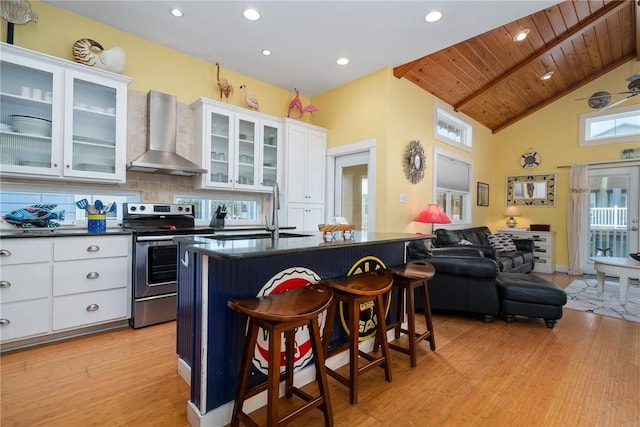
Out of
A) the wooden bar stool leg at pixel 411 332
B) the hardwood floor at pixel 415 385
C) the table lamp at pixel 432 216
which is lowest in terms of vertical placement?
the hardwood floor at pixel 415 385

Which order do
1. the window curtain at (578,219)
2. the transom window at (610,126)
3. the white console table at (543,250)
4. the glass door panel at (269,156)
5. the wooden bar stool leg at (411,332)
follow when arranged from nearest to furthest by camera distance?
the wooden bar stool leg at (411,332), the glass door panel at (269,156), the transom window at (610,126), the window curtain at (578,219), the white console table at (543,250)

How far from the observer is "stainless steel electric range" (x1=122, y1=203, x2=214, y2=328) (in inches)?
108

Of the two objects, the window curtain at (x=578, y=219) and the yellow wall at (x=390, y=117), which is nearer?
the yellow wall at (x=390, y=117)

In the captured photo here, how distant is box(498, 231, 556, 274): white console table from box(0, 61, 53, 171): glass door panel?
760cm

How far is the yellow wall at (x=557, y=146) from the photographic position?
18.0 feet

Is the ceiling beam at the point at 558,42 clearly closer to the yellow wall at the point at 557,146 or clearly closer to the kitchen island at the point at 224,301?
the yellow wall at the point at 557,146

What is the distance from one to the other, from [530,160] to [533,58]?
2.57 m

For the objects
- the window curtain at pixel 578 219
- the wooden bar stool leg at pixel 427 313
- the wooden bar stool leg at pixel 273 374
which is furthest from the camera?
the window curtain at pixel 578 219

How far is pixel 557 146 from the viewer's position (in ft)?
19.8

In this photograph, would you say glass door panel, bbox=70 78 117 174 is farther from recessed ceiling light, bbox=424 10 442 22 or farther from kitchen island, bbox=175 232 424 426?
recessed ceiling light, bbox=424 10 442 22

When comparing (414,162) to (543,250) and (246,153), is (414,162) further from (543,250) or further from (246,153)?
(543,250)

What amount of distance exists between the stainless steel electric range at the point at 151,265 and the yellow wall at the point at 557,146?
6.69 m

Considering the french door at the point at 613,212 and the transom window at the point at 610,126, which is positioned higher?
the transom window at the point at 610,126

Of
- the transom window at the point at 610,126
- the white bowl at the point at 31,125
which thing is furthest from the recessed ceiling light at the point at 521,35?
the white bowl at the point at 31,125
